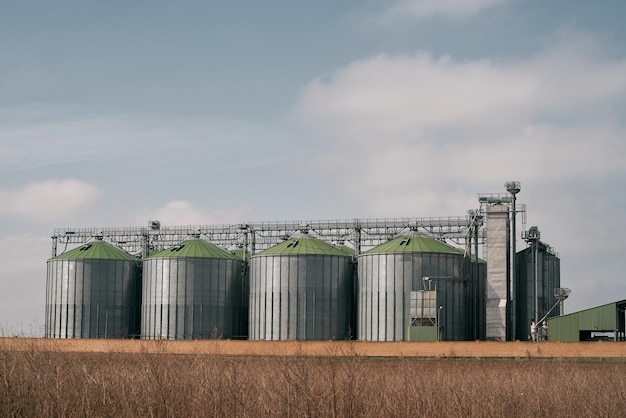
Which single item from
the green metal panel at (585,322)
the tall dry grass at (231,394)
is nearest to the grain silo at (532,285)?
the green metal panel at (585,322)

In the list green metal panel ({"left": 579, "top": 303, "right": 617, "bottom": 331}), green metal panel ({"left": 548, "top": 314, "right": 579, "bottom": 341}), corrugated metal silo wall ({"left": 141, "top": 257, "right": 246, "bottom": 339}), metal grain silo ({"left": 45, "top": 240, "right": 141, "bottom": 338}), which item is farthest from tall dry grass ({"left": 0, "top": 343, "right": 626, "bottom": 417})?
metal grain silo ({"left": 45, "top": 240, "right": 141, "bottom": 338})

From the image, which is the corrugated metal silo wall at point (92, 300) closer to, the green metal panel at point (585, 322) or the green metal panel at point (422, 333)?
the green metal panel at point (422, 333)

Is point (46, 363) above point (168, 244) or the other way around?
the other way around

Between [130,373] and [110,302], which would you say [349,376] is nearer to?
[130,373]

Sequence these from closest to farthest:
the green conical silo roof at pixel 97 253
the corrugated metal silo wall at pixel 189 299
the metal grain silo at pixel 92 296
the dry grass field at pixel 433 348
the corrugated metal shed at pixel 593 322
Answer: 1. the dry grass field at pixel 433 348
2. the corrugated metal shed at pixel 593 322
3. the corrugated metal silo wall at pixel 189 299
4. the metal grain silo at pixel 92 296
5. the green conical silo roof at pixel 97 253

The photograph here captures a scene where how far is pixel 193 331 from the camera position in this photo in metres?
94.1

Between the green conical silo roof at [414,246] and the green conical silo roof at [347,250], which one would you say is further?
the green conical silo roof at [347,250]

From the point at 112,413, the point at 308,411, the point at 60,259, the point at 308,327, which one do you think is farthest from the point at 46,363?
the point at 60,259

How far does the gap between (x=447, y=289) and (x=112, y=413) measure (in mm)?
65564

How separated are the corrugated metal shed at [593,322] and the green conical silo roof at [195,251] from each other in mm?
39404

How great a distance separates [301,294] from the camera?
9131cm

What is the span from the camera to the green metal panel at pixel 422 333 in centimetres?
8312

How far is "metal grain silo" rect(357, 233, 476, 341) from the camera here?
87.1m

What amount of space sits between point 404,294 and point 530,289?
43.9ft
